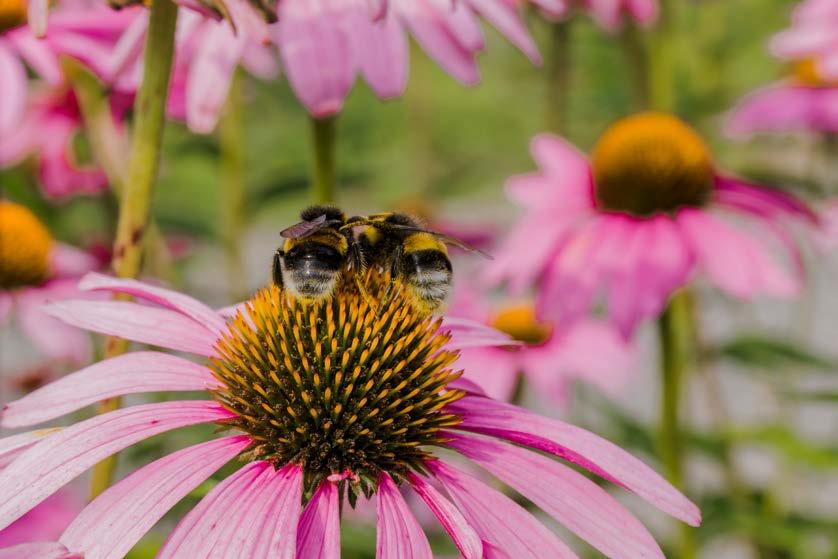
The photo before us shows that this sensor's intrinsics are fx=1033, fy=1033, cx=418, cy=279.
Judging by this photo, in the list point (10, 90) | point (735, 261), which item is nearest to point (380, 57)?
point (10, 90)

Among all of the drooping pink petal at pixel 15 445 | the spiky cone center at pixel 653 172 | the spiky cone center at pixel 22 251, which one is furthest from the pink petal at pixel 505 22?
the spiky cone center at pixel 22 251

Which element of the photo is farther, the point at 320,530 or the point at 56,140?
the point at 56,140

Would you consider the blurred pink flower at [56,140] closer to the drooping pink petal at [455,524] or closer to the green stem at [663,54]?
the green stem at [663,54]

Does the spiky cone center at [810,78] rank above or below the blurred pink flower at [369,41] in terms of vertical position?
above

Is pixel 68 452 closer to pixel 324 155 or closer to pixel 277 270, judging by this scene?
pixel 277 270

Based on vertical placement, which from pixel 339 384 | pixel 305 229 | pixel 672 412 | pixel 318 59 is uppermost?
pixel 318 59

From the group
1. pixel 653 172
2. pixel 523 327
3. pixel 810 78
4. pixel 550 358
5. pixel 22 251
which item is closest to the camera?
pixel 653 172
